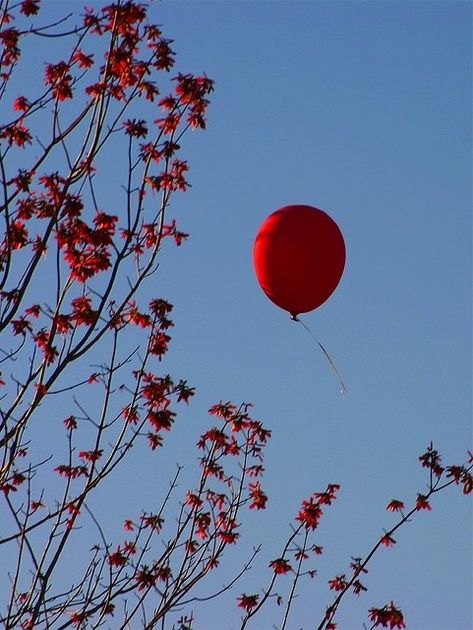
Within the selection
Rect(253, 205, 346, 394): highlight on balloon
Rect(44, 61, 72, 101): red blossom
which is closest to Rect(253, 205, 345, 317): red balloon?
Rect(253, 205, 346, 394): highlight on balloon

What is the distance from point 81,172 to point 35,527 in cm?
228

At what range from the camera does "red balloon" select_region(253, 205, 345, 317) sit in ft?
33.8

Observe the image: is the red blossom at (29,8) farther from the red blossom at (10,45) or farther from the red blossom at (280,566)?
the red blossom at (280,566)

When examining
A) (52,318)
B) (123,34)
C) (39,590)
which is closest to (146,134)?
(123,34)

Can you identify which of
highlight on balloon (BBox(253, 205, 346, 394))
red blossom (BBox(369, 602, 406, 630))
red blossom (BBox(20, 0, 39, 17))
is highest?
red blossom (BBox(20, 0, 39, 17))

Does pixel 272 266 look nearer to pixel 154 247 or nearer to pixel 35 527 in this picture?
pixel 154 247

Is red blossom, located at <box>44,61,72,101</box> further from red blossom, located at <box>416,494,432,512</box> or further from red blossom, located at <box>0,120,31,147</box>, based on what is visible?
red blossom, located at <box>416,494,432,512</box>

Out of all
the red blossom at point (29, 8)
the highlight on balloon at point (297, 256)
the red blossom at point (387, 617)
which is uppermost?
the red blossom at point (29, 8)

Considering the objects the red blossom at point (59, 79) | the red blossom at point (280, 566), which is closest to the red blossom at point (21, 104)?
the red blossom at point (59, 79)

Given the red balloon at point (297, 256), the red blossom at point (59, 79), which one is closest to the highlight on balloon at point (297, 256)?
the red balloon at point (297, 256)

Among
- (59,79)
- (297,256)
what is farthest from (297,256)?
(59,79)

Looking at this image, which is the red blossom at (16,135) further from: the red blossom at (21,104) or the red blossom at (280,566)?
the red blossom at (280,566)

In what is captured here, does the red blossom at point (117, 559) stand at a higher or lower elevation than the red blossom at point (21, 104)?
lower

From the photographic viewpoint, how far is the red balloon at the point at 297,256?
33.8ft
